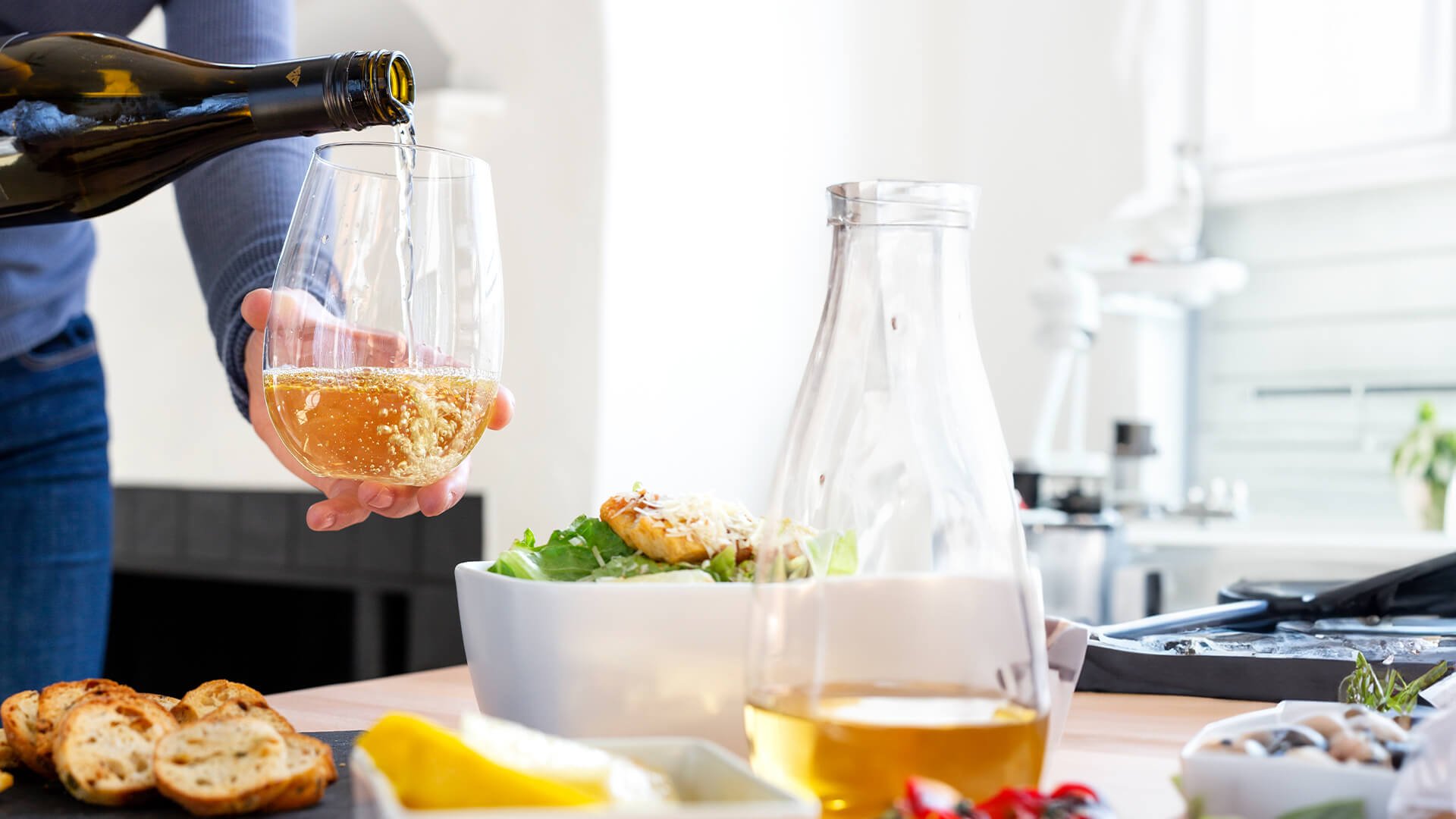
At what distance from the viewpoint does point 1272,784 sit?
0.41 metres

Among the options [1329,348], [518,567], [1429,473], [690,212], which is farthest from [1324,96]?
[518,567]

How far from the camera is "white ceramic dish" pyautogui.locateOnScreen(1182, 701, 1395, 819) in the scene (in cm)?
40

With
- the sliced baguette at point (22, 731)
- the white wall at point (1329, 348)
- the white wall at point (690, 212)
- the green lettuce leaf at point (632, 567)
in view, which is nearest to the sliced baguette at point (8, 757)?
the sliced baguette at point (22, 731)

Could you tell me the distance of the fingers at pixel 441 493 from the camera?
0.76m

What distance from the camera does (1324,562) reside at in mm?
2326

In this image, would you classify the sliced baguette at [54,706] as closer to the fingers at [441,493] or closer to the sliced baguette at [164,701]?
the sliced baguette at [164,701]

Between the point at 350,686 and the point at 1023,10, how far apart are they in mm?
2762

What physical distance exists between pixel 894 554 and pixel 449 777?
0.16 m

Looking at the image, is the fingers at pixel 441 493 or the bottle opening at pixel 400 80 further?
the fingers at pixel 441 493

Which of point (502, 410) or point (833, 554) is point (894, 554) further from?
point (502, 410)

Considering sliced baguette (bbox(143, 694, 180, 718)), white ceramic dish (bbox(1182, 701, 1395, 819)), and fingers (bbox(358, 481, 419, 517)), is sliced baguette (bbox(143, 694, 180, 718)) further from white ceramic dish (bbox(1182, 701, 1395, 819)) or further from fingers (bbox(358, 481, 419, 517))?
white ceramic dish (bbox(1182, 701, 1395, 819))

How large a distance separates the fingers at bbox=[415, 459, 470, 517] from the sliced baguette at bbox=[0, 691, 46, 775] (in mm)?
251

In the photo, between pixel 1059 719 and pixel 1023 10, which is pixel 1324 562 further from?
pixel 1059 719

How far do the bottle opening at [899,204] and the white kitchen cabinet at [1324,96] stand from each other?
2.58 m
